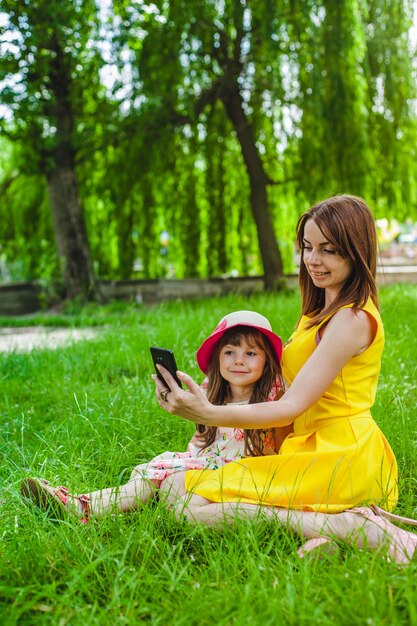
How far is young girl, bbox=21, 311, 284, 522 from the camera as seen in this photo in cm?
262

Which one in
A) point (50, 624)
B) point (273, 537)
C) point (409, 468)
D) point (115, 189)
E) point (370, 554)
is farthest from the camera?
point (115, 189)

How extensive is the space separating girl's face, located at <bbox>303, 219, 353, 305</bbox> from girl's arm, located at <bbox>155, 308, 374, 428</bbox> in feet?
0.50

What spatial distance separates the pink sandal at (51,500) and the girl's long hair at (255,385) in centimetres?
49

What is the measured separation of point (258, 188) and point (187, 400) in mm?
7786

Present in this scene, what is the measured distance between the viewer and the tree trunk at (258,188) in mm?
9617

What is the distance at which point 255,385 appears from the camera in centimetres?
273

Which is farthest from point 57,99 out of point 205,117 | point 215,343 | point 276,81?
point 215,343

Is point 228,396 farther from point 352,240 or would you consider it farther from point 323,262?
point 352,240

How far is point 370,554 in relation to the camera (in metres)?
2.15

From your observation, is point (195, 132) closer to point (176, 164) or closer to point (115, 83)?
point (176, 164)

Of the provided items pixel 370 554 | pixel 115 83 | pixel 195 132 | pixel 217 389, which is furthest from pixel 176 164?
pixel 370 554

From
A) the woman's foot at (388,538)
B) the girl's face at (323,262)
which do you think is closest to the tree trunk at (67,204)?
the girl's face at (323,262)

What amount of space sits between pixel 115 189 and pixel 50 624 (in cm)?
829

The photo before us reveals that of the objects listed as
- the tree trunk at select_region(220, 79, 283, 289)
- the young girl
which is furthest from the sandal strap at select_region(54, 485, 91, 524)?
the tree trunk at select_region(220, 79, 283, 289)
